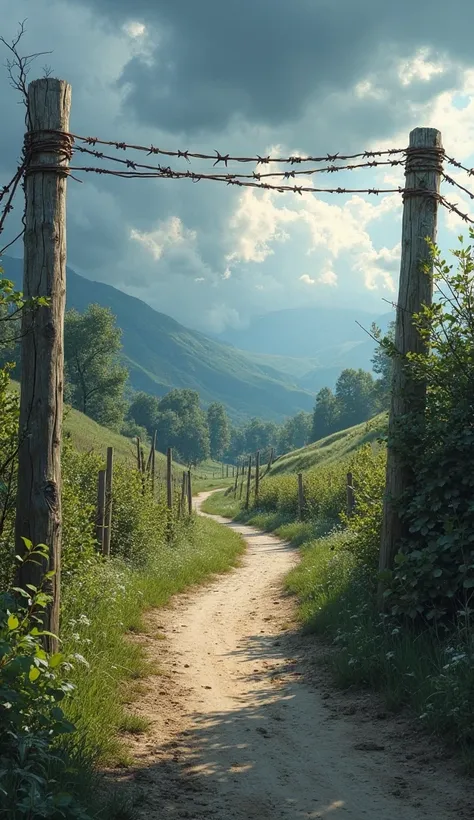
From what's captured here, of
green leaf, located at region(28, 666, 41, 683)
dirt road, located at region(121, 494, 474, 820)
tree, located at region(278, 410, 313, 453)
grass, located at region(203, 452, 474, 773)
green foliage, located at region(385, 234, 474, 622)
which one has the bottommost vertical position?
dirt road, located at region(121, 494, 474, 820)

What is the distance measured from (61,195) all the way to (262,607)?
350 inches

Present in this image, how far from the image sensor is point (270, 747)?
19.6 ft

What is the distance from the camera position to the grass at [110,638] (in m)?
5.58

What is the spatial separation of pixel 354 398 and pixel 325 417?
300 inches

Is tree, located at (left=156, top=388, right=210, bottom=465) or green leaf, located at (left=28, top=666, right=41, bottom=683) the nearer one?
green leaf, located at (left=28, top=666, right=41, bottom=683)

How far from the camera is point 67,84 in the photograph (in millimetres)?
5941

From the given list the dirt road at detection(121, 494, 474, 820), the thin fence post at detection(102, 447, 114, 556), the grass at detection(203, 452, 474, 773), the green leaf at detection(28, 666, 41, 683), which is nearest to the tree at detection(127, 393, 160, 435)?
the thin fence post at detection(102, 447, 114, 556)

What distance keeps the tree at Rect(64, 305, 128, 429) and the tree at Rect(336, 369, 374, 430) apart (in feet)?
224

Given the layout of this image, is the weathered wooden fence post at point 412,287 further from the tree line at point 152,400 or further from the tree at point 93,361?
the tree at point 93,361

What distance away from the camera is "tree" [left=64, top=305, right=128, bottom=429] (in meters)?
79.1

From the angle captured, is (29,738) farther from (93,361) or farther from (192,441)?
(192,441)

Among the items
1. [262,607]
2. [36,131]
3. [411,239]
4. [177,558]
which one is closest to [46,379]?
[36,131]

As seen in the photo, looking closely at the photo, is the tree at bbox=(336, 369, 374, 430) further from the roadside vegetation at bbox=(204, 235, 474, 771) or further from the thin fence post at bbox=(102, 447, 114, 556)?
the roadside vegetation at bbox=(204, 235, 474, 771)

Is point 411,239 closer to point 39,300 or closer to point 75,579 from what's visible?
point 39,300
